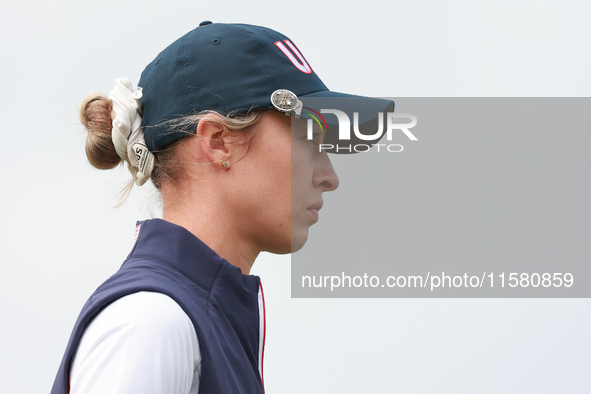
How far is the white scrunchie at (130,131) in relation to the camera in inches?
50.7

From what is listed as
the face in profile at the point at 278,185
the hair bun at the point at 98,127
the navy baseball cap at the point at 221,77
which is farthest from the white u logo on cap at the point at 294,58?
the hair bun at the point at 98,127

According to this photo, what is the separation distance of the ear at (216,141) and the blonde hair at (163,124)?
0.04ft

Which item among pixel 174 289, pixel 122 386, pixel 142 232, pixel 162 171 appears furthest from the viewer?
pixel 162 171

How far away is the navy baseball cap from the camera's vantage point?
3.95 feet

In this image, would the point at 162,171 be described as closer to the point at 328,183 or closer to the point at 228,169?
the point at 228,169

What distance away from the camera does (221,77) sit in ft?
3.96

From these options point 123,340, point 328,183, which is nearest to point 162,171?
point 328,183

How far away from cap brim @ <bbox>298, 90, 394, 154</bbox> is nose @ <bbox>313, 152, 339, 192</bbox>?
74mm

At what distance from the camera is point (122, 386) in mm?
828

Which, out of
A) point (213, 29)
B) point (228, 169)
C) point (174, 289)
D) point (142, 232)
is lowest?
point (174, 289)

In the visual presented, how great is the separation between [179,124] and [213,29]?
229mm

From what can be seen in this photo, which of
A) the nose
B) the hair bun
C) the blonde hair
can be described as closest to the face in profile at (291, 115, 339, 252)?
the nose

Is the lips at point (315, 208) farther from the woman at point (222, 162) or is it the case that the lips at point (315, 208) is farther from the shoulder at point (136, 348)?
the shoulder at point (136, 348)

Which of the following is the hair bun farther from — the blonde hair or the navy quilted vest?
the navy quilted vest
